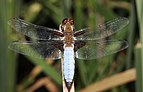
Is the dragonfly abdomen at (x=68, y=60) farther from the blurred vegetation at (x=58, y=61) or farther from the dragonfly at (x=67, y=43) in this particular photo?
the blurred vegetation at (x=58, y=61)

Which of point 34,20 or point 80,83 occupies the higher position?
point 34,20

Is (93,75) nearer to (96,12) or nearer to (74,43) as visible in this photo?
(96,12)

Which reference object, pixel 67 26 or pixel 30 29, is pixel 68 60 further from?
pixel 30 29

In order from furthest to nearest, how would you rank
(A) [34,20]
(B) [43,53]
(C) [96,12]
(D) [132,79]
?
(A) [34,20] < (C) [96,12] < (D) [132,79] < (B) [43,53]

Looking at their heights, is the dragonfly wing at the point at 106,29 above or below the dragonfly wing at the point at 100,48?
above

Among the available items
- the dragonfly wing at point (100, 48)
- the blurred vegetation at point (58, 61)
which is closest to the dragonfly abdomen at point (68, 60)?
the dragonfly wing at point (100, 48)

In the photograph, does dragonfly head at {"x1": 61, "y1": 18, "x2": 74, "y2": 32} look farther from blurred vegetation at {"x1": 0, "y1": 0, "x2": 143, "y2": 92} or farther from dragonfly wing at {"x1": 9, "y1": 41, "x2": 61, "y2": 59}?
blurred vegetation at {"x1": 0, "y1": 0, "x2": 143, "y2": 92}

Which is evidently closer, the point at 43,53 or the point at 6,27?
the point at 43,53

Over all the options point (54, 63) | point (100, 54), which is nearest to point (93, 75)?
point (54, 63)
